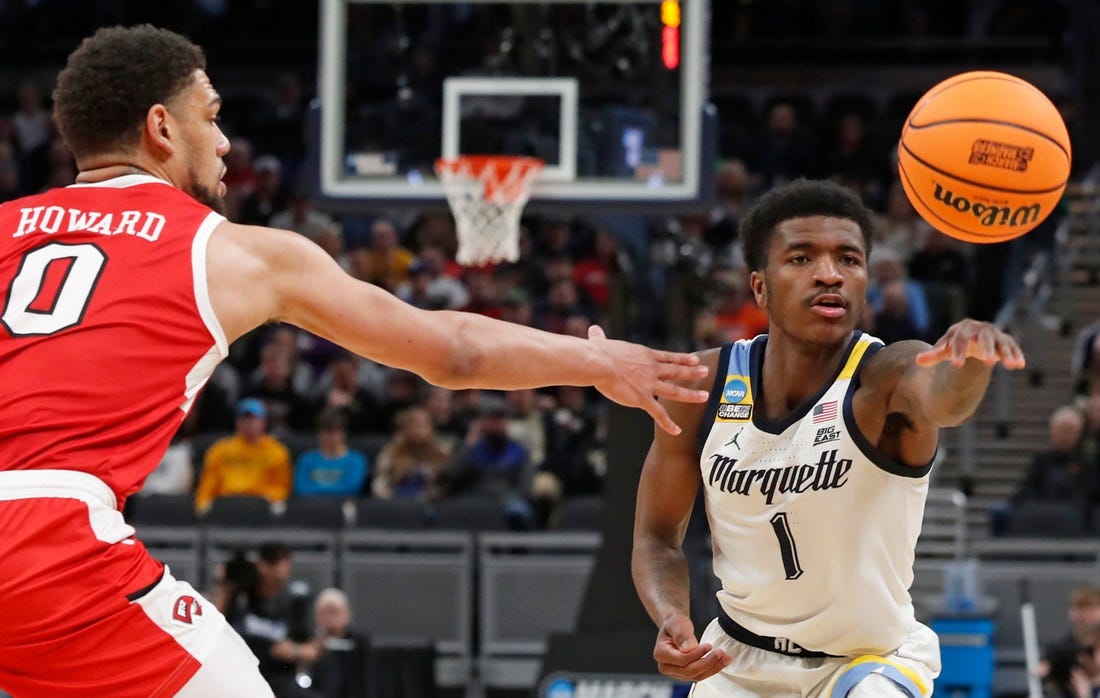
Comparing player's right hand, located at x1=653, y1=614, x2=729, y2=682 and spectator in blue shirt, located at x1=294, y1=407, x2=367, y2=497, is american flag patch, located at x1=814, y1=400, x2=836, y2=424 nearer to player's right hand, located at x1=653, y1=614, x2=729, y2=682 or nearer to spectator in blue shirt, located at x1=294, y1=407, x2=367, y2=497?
player's right hand, located at x1=653, y1=614, x2=729, y2=682

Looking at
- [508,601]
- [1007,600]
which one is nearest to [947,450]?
[1007,600]

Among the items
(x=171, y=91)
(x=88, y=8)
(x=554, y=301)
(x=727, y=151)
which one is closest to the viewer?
(x=171, y=91)

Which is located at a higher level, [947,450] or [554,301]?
[554,301]

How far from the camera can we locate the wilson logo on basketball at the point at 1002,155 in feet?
16.2

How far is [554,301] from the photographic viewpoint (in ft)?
44.8

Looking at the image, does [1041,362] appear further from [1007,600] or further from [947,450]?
[1007,600]

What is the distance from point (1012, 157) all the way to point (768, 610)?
152 cm

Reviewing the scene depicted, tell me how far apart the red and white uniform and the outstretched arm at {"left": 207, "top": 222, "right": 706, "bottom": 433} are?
8 cm

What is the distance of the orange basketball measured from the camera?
16.1 feet

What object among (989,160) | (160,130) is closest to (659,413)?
(160,130)

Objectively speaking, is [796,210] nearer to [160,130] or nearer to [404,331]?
[404,331]

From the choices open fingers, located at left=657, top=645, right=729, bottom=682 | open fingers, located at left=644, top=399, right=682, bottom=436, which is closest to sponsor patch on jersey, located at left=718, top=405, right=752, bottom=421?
open fingers, located at left=657, top=645, right=729, bottom=682

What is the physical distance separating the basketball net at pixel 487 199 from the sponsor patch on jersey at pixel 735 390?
5.07m

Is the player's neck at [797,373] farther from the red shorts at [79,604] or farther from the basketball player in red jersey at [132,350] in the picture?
the red shorts at [79,604]
